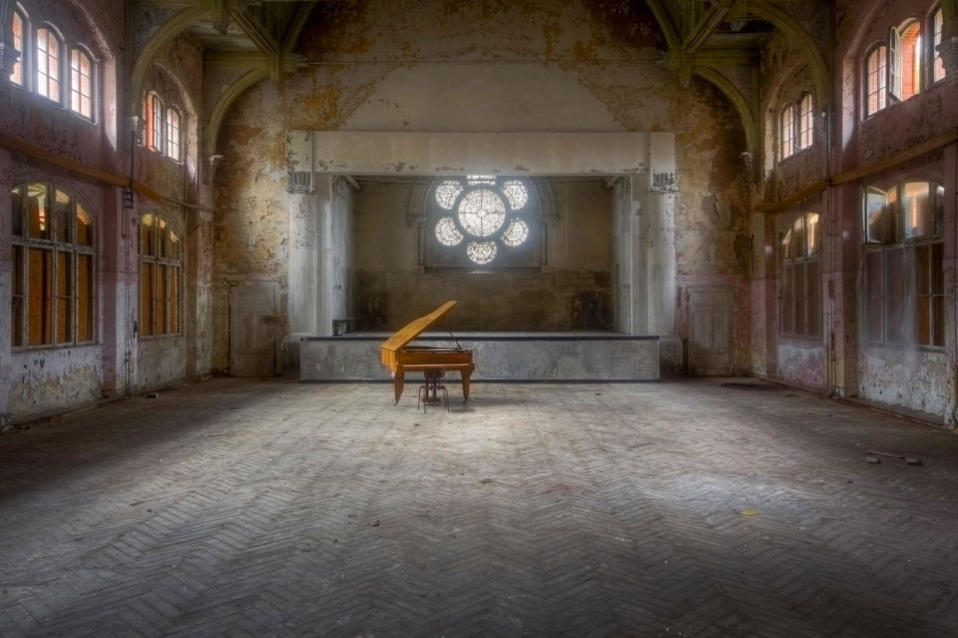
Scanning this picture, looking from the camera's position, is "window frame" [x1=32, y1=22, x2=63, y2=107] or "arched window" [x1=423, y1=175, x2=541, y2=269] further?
"arched window" [x1=423, y1=175, x2=541, y2=269]

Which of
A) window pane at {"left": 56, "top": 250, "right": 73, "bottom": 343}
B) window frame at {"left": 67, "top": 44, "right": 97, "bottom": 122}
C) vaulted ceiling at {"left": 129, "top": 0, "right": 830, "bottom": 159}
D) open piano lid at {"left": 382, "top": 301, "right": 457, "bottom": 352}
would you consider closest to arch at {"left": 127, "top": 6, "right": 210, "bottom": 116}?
vaulted ceiling at {"left": 129, "top": 0, "right": 830, "bottom": 159}

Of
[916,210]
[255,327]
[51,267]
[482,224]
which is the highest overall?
[482,224]

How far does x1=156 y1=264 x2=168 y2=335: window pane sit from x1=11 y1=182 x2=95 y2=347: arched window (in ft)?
7.01

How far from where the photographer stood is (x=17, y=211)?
9172 mm

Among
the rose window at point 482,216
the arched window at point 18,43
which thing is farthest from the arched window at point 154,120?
the rose window at point 482,216

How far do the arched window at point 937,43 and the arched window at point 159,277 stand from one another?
13.0m

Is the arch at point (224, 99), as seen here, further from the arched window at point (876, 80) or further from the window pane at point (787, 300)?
the window pane at point (787, 300)

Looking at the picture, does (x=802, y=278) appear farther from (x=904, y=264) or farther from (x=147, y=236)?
(x=147, y=236)

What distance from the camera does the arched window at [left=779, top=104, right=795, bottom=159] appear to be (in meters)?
13.5

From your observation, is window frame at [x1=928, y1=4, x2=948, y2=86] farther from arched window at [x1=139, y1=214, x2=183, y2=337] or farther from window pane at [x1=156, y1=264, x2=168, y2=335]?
window pane at [x1=156, y1=264, x2=168, y2=335]

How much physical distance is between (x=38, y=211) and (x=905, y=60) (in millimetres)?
12787

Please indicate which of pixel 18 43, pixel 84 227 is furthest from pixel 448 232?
pixel 18 43

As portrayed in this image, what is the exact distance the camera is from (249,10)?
12992mm

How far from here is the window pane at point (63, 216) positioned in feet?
32.9
